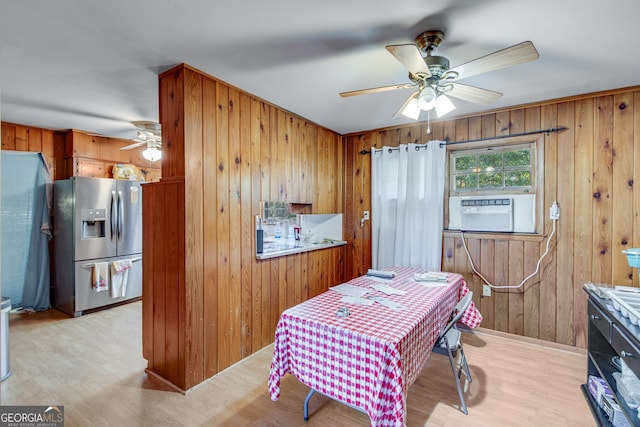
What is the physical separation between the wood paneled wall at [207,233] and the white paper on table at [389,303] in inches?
47.6

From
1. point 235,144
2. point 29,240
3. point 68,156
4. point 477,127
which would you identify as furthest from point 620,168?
point 29,240

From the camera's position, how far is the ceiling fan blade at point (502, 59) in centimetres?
168

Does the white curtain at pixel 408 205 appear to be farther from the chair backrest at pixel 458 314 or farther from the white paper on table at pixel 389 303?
the white paper on table at pixel 389 303

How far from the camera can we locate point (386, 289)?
2.48 metres

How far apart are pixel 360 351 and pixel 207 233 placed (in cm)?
146

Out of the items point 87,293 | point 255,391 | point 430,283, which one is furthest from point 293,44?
point 87,293

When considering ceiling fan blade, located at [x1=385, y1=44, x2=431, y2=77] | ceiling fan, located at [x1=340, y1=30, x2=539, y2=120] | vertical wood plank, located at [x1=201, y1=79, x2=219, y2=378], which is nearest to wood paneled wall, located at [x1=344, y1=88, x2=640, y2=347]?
ceiling fan, located at [x1=340, y1=30, x2=539, y2=120]

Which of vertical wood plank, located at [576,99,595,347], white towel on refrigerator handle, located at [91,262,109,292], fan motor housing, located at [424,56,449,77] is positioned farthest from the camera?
white towel on refrigerator handle, located at [91,262,109,292]

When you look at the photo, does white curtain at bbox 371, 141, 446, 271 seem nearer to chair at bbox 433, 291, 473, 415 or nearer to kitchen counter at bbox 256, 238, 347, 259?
kitchen counter at bbox 256, 238, 347, 259

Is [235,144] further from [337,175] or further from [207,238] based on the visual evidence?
[337,175]

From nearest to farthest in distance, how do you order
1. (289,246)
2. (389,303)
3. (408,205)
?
(389,303), (289,246), (408,205)

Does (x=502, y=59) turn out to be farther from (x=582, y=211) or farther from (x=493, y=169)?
(x=582, y=211)

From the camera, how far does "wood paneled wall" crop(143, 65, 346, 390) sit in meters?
2.38

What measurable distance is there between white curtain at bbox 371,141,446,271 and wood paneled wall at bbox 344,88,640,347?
0.29 meters
